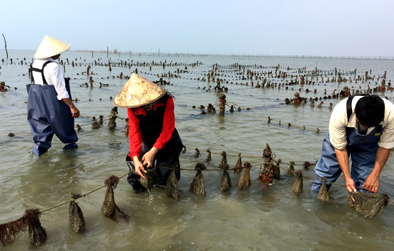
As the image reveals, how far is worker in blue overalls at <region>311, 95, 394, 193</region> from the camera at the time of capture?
9.33ft

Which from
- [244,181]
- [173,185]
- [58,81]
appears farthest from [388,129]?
[58,81]

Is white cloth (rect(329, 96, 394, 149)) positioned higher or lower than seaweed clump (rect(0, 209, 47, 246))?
higher

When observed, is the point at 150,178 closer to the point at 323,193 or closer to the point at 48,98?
the point at 323,193

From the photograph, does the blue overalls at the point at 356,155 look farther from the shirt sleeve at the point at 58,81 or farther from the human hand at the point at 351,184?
the shirt sleeve at the point at 58,81

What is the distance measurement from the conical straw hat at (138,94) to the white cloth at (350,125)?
7.12 ft

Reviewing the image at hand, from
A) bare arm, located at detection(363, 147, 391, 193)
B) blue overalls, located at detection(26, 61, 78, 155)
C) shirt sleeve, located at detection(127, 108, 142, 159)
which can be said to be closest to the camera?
bare arm, located at detection(363, 147, 391, 193)

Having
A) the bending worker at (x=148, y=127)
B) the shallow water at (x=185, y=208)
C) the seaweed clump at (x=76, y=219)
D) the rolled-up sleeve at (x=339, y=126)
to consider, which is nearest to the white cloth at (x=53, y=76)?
the shallow water at (x=185, y=208)

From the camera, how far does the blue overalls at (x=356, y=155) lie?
3.30 m

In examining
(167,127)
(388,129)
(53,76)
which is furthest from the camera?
(53,76)

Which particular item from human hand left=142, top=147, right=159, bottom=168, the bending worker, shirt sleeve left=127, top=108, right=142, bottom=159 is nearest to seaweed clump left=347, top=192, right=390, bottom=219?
the bending worker

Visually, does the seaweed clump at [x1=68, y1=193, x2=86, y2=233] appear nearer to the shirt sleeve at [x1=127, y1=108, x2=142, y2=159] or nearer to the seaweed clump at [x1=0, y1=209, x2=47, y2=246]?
the seaweed clump at [x1=0, y1=209, x2=47, y2=246]

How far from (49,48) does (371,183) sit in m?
5.54

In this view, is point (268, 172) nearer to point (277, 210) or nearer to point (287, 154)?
point (277, 210)

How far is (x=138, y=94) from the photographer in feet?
11.5
